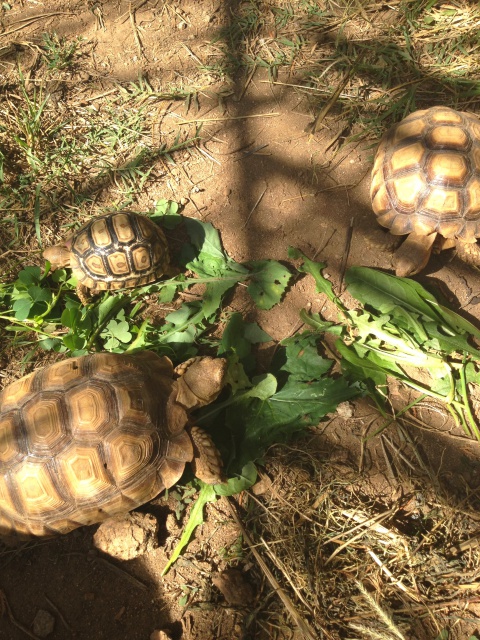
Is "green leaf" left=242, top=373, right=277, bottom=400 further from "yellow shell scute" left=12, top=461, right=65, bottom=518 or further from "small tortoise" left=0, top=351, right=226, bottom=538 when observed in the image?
"yellow shell scute" left=12, top=461, right=65, bottom=518

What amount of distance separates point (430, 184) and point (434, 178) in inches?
1.8

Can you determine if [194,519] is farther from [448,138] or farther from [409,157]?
[448,138]

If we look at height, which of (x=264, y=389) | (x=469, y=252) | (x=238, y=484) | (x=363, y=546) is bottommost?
(x=363, y=546)

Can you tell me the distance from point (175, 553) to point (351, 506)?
1083 millimetres

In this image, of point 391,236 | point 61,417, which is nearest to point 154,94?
point 391,236

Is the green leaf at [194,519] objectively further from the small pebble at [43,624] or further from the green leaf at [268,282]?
the green leaf at [268,282]

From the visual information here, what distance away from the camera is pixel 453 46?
13.6 feet

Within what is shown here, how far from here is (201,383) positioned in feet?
9.36

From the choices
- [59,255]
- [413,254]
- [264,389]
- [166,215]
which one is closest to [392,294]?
[413,254]

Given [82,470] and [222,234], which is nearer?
[82,470]

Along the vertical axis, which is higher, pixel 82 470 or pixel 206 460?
pixel 82 470

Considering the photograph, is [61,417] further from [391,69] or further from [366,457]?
[391,69]

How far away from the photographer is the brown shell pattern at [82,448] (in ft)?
8.42

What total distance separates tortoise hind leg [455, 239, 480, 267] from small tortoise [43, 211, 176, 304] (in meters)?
2.25
